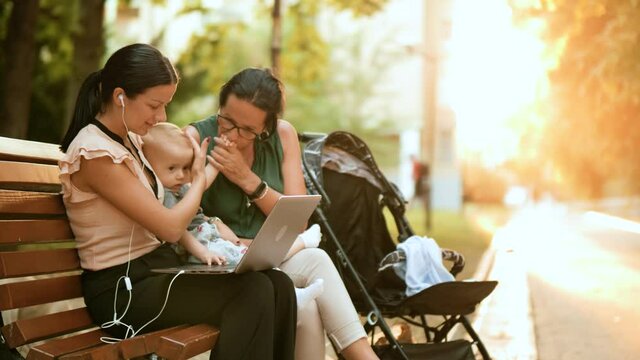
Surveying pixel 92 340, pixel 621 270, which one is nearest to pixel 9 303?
pixel 92 340

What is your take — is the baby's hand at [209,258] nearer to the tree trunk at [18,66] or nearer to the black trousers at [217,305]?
the black trousers at [217,305]

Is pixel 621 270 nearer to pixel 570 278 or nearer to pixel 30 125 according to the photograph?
A: pixel 570 278

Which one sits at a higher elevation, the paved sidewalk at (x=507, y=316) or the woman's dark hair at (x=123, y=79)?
the woman's dark hair at (x=123, y=79)

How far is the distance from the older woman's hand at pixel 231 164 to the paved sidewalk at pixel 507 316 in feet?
7.70

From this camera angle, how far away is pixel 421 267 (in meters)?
4.68

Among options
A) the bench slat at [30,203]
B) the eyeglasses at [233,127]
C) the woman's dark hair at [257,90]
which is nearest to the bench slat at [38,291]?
the bench slat at [30,203]

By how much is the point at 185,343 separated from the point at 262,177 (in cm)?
154

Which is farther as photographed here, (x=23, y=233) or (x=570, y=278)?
(x=570, y=278)

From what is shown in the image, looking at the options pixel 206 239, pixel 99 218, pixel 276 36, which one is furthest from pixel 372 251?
pixel 276 36

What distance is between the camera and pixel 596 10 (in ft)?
38.8

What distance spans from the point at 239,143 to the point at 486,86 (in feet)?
63.2

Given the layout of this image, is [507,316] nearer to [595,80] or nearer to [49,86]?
[49,86]

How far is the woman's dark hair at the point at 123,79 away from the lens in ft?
10.9

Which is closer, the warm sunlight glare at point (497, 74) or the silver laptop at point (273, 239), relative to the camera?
the silver laptop at point (273, 239)
